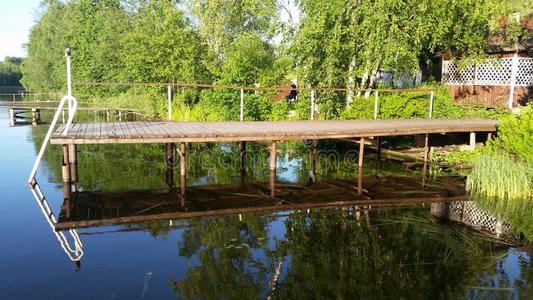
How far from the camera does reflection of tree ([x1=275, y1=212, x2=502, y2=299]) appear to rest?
17.4 feet

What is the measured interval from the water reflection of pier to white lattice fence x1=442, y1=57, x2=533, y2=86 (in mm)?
8818

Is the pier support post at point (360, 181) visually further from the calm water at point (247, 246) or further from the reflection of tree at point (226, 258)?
the reflection of tree at point (226, 258)

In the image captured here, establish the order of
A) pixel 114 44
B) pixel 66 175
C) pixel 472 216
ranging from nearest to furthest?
pixel 472 216, pixel 66 175, pixel 114 44

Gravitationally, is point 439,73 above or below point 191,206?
above

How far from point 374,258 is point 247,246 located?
1909mm

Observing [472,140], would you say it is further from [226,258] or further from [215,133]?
[226,258]

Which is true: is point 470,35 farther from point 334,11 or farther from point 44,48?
point 44,48

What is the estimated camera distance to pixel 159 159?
45.0ft

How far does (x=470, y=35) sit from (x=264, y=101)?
8166mm

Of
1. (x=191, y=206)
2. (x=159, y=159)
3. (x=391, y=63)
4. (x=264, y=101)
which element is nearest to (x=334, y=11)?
(x=391, y=63)

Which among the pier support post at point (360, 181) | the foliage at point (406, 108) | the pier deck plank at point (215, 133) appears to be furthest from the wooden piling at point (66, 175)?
the foliage at point (406, 108)

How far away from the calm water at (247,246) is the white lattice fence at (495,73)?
8.90 m

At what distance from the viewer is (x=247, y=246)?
664cm

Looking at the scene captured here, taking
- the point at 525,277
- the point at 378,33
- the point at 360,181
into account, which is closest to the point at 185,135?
the point at 360,181
